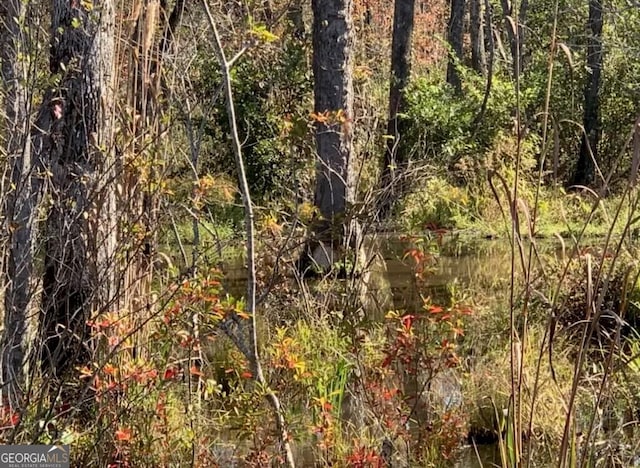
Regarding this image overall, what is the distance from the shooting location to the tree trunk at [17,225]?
8.06ft

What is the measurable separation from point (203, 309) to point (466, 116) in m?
9.93

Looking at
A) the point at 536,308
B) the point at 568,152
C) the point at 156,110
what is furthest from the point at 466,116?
the point at 156,110

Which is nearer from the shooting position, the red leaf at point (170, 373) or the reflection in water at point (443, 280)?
the red leaf at point (170, 373)

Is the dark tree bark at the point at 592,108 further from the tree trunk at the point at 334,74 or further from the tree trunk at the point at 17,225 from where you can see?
the tree trunk at the point at 17,225

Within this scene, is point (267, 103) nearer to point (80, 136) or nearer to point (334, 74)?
point (334, 74)

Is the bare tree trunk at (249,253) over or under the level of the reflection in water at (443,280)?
over

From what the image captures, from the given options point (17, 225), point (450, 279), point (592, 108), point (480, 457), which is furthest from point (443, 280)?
point (592, 108)

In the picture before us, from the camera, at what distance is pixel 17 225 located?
2.51m

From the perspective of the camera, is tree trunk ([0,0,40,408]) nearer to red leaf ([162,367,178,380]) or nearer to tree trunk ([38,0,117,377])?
tree trunk ([38,0,117,377])

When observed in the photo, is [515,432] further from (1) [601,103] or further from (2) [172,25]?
(1) [601,103]

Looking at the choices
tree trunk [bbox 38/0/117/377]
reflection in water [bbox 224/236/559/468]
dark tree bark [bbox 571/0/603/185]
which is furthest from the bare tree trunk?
dark tree bark [bbox 571/0/603/185]

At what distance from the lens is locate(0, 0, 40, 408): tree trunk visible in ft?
8.06

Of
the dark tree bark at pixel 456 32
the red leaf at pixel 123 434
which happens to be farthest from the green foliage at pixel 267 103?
the red leaf at pixel 123 434

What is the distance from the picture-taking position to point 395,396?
3.12 metres
